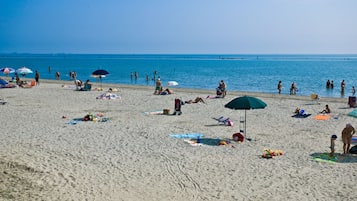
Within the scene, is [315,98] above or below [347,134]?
below

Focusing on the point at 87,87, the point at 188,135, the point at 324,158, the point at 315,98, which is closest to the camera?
the point at 324,158

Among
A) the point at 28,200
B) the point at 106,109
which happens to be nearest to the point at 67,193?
the point at 28,200

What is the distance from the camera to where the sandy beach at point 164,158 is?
29.3ft

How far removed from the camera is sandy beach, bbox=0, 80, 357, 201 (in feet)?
29.3

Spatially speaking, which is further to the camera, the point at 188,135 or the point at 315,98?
the point at 315,98

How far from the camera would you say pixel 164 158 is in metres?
11.6

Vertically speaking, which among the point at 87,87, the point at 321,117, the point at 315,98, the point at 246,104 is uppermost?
the point at 246,104

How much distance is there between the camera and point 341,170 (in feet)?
34.2

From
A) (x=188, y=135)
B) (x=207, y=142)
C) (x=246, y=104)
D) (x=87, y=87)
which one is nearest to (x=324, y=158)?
(x=246, y=104)

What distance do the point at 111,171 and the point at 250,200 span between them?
382cm

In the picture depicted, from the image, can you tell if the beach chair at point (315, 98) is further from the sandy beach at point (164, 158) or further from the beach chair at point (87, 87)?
the beach chair at point (87, 87)

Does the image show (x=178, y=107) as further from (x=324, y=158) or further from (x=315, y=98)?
(x=315, y=98)

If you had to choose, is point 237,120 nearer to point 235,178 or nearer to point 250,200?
point 235,178

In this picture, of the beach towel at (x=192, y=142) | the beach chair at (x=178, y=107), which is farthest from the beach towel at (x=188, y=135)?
the beach chair at (x=178, y=107)
